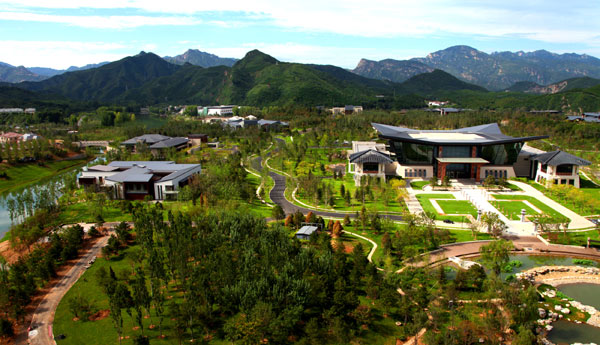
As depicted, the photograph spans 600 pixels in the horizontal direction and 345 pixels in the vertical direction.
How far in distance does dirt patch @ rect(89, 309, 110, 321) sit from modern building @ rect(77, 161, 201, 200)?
2408 cm

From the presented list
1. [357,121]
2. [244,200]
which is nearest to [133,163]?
[244,200]

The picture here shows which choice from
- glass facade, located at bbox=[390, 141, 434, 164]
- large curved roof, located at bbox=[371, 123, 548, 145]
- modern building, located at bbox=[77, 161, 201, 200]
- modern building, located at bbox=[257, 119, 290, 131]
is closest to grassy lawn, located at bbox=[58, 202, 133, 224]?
modern building, located at bbox=[77, 161, 201, 200]

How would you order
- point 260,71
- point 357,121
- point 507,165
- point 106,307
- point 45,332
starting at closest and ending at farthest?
point 45,332
point 106,307
point 507,165
point 357,121
point 260,71

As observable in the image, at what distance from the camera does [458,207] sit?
44312 mm

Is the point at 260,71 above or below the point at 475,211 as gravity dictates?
above

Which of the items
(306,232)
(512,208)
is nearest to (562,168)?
(512,208)

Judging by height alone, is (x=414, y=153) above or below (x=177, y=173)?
above

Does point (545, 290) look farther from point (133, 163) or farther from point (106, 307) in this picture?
point (133, 163)

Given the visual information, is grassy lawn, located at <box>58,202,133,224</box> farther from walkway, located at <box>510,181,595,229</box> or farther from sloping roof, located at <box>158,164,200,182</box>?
walkway, located at <box>510,181,595,229</box>

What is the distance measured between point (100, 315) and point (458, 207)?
3514cm

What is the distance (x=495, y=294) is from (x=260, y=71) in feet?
613

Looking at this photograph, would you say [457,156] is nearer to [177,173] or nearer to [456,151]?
[456,151]

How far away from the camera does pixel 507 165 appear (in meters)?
58.5

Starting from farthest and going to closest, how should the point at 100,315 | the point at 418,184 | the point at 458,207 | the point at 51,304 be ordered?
the point at 418,184 < the point at 458,207 < the point at 51,304 < the point at 100,315
